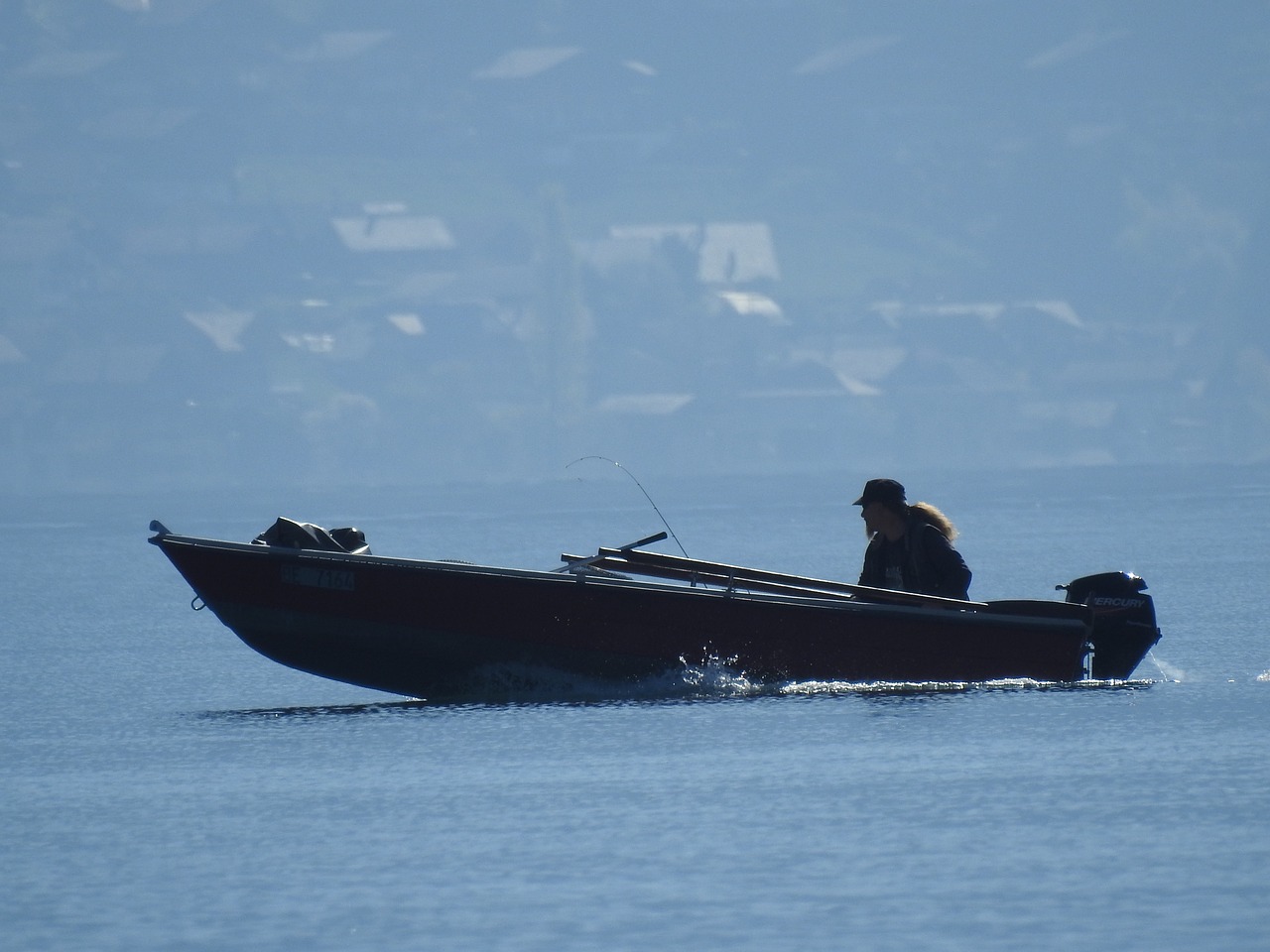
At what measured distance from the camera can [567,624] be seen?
60.0 feet

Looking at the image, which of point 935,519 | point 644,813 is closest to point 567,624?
point 935,519

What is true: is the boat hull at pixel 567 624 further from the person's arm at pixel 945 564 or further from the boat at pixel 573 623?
the person's arm at pixel 945 564

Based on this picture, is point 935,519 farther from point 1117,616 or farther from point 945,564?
point 1117,616

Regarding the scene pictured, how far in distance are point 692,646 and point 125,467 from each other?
170 m

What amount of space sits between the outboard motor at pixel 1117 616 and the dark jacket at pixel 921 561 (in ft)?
2.82

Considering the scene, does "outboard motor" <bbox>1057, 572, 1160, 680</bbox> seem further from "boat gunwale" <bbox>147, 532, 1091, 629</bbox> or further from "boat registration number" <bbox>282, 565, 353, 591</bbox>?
"boat registration number" <bbox>282, 565, 353, 591</bbox>

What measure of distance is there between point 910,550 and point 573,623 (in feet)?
8.34

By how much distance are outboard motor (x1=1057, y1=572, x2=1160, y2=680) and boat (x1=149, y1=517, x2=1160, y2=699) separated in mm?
144

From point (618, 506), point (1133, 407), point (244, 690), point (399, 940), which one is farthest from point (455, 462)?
point (399, 940)

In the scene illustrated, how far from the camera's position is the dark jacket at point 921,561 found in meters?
18.5

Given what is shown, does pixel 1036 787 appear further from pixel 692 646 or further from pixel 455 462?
pixel 455 462

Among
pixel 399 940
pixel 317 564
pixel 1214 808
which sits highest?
pixel 317 564

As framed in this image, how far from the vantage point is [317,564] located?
59.7ft

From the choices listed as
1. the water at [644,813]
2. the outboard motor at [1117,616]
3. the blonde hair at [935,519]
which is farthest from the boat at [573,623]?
the blonde hair at [935,519]
